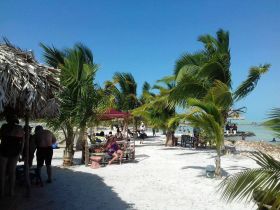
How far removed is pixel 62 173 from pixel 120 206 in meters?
3.91

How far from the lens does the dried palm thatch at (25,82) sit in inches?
201

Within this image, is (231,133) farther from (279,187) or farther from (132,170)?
(279,187)

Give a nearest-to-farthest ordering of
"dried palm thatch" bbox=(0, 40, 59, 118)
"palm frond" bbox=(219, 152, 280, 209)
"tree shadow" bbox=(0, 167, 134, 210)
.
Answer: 1. "palm frond" bbox=(219, 152, 280, 209)
2. "dried palm thatch" bbox=(0, 40, 59, 118)
3. "tree shadow" bbox=(0, 167, 134, 210)

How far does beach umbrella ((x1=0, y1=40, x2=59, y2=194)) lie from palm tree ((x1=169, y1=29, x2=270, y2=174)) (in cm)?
398

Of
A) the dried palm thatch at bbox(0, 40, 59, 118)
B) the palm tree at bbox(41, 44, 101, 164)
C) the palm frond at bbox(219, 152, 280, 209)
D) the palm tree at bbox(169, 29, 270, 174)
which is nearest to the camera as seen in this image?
the palm frond at bbox(219, 152, 280, 209)

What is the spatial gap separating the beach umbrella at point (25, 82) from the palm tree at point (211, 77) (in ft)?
13.1

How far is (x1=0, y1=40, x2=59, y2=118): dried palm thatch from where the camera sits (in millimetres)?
5109

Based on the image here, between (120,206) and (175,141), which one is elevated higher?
(175,141)

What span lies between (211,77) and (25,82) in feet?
26.4

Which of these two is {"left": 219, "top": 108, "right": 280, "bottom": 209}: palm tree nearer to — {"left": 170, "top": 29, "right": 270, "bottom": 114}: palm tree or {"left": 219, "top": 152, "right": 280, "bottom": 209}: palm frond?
{"left": 219, "top": 152, "right": 280, "bottom": 209}: palm frond

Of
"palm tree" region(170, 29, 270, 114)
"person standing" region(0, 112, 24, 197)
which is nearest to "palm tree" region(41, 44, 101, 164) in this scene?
"palm tree" region(170, 29, 270, 114)

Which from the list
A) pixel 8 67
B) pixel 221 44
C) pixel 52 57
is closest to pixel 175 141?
pixel 221 44

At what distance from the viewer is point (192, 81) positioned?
11.1 m

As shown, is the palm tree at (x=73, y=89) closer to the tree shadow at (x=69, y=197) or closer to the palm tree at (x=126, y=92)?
the tree shadow at (x=69, y=197)
